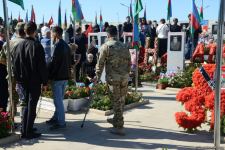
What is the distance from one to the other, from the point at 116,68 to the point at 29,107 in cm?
171

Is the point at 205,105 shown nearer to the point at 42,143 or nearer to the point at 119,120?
the point at 119,120

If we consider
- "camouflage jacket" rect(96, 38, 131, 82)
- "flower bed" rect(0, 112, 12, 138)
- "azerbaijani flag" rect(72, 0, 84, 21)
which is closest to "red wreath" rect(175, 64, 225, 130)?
"camouflage jacket" rect(96, 38, 131, 82)

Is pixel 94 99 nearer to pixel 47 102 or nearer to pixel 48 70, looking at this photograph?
pixel 47 102

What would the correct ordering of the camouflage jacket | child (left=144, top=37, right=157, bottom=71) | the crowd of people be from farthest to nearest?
child (left=144, top=37, right=157, bottom=71)
the camouflage jacket
the crowd of people

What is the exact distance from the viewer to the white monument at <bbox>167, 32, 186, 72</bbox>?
14.5 meters

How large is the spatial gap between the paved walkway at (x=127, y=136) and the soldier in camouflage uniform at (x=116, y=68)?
0.47 m

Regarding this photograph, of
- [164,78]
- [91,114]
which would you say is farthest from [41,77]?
[164,78]

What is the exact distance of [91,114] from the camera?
933 cm

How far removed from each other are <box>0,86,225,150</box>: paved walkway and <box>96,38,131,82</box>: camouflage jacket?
1.13 metres

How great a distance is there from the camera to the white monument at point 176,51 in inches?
570

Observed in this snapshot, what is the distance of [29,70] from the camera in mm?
7074

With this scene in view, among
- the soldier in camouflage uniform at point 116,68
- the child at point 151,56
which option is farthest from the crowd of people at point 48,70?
the child at point 151,56

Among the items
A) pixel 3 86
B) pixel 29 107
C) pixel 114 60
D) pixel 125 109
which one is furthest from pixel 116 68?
pixel 125 109

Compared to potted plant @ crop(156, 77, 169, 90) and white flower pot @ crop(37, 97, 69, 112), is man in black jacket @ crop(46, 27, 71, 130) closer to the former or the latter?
white flower pot @ crop(37, 97, 69, 112)
